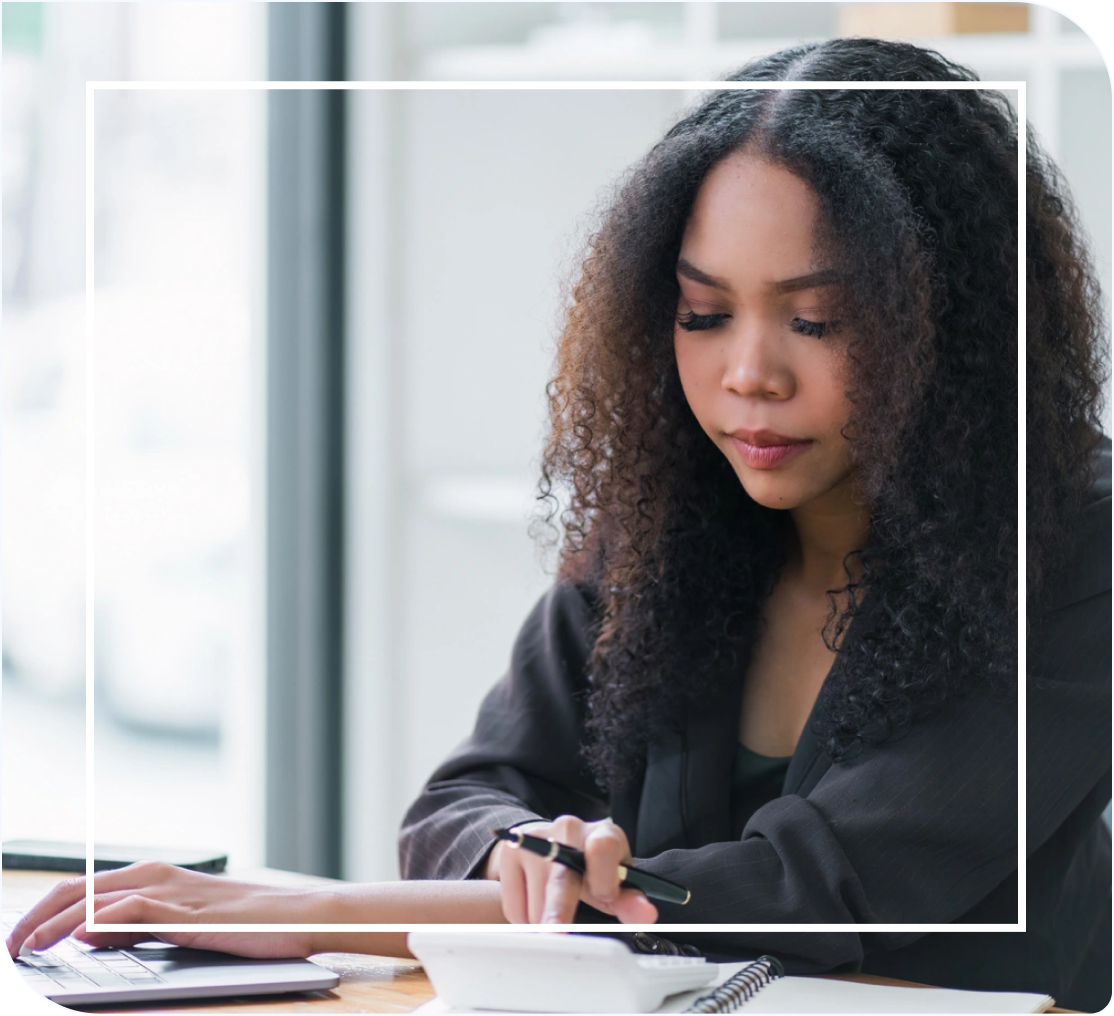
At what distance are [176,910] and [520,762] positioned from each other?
0.81 ft

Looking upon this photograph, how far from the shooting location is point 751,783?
2.71ft

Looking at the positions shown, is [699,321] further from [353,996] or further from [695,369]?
[353,996]

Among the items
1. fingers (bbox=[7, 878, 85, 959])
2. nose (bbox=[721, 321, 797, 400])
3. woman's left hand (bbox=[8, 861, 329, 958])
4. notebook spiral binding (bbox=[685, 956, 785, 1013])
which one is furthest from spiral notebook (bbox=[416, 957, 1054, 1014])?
nose (bbox=[721, 321, 797, 400])

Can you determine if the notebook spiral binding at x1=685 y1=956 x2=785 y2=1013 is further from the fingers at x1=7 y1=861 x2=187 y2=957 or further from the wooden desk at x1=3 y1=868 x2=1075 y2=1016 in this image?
the fingers at x1=7 y1=861 x2=187 y2=957

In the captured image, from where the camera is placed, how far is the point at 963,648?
0.78 m

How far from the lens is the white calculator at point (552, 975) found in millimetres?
707

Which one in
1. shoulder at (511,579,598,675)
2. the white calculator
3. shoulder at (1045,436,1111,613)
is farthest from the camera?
shoulder at (511,579,598,675)

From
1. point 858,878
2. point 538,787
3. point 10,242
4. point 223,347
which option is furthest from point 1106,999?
point 10,242

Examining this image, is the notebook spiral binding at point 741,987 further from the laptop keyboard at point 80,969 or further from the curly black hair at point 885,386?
the laptop keyboard at point 80,969

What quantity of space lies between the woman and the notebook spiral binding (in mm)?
13

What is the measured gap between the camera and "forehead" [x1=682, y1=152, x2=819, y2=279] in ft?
2.43

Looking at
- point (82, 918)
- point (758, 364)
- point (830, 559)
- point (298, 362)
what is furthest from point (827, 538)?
point (298, 362)

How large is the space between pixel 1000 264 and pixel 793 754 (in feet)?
1.09

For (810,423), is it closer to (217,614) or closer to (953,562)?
(953,562)
